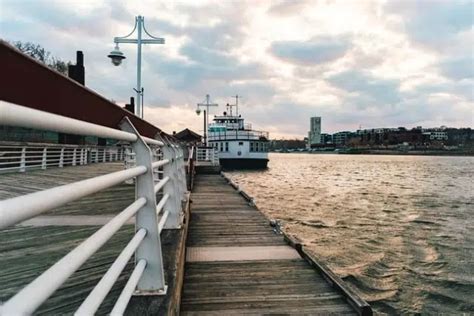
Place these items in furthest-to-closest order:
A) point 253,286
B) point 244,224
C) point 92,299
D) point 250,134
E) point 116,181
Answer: point 250,134 < point 244,224 < point 253,286 < point 116,181 < point 92,299

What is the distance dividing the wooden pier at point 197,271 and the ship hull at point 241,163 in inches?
1156

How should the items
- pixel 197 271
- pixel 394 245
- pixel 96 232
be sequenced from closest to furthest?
pixel 96 232
pixel 197 271
pixel 394 245

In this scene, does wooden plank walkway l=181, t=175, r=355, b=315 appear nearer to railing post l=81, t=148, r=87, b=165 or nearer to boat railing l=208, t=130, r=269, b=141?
railing post l=81, t=148, r=87, b=165

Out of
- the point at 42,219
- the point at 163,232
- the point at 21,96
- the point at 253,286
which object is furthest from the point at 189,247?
the point at 21,96

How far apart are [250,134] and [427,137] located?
409ft

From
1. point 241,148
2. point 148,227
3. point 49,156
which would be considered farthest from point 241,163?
point 148,227

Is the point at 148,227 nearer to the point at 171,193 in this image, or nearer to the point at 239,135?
the point at 171,193

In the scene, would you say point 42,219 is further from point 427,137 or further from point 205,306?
point 427,137

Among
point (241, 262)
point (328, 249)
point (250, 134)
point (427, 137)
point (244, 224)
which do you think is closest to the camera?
point (241, 262)

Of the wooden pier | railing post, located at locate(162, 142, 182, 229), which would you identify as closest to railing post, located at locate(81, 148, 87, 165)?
the wooden pier

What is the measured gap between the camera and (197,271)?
374 centimetres

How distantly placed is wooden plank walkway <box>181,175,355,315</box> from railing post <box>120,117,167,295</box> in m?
0.87

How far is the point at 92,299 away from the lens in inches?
44.5

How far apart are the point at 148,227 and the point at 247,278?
185 centimetres
